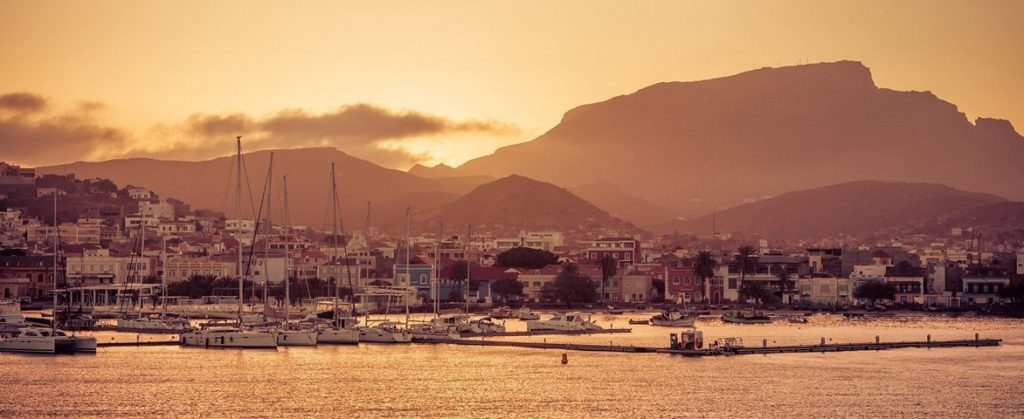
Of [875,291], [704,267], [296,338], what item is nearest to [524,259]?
[704,267]

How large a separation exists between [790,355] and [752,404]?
62.8ft

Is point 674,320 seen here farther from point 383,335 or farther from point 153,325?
point 153,325

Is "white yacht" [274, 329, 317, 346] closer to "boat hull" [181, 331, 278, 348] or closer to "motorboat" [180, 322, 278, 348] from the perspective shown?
"motorboat" [180, 322, 278, 348]

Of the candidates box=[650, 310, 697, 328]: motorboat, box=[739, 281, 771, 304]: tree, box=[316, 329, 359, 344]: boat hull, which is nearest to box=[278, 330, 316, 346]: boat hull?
box=[316, 329, 359, 344]: boat hull

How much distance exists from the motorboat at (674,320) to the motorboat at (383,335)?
79.9 feet

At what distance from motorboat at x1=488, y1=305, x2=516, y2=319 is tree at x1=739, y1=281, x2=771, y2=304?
2189cm

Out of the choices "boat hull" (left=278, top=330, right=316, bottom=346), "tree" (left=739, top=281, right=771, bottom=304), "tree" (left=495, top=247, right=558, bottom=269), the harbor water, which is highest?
"tree" (left=495, top=247, right=558, bottom=269)

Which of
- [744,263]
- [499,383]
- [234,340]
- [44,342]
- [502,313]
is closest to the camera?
[499,383]

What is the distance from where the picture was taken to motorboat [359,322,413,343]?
77.1m

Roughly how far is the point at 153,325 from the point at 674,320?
33848 mm

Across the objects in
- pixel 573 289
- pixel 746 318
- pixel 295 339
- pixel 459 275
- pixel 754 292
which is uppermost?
pixel 459 275

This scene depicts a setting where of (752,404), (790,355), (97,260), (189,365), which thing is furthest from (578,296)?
(752,404)

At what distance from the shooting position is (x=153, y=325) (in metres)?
88.2

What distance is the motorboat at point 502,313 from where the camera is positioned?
109 meters
